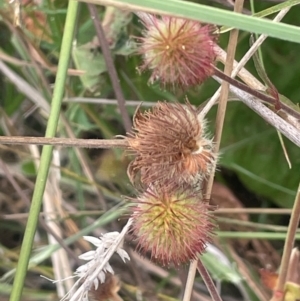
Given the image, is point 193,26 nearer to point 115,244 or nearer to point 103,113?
point 115,244

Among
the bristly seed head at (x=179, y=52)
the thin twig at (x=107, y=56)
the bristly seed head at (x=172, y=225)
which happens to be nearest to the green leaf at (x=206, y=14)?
the bristly seed head at (x=179, y=52)

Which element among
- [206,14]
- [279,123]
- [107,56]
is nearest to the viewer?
[206,14]

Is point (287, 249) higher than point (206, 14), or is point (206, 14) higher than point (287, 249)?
point (206, 14)

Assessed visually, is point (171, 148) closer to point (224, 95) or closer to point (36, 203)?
point (224, 95)

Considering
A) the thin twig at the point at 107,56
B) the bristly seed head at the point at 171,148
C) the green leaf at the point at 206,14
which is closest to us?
the green leaf at the point at 206,14

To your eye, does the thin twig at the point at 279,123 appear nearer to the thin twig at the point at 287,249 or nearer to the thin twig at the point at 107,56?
the thin twig at the point at 287,249

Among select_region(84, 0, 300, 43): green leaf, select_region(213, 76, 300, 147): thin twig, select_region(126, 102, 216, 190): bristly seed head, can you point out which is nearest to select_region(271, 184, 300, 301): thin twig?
select_region(213, 76, 300, 147): thin twig

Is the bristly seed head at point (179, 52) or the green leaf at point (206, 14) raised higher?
the green leaf at point (206, 14)

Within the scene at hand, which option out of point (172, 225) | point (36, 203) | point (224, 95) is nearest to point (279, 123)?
point (224, 95)
